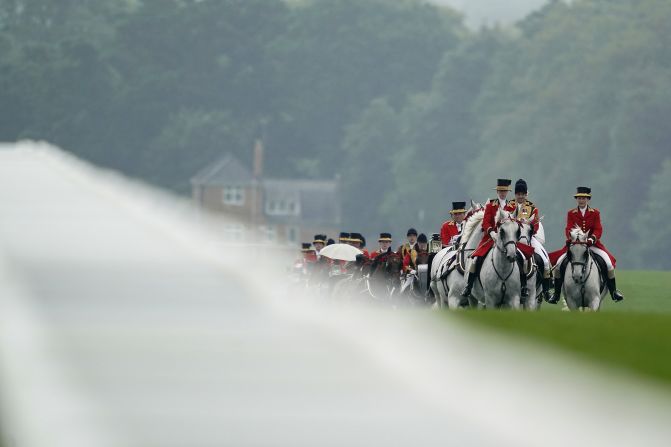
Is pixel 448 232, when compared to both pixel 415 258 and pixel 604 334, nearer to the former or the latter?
pixel 415 258

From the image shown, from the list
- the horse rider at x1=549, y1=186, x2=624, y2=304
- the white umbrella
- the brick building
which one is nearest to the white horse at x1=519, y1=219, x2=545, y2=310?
the horse rider at x1=549, y1=186, x2=624, y2=304

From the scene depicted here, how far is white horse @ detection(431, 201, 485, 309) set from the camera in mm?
22922

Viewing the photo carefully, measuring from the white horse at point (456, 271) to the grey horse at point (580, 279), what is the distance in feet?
4.30

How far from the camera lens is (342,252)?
96.4ft

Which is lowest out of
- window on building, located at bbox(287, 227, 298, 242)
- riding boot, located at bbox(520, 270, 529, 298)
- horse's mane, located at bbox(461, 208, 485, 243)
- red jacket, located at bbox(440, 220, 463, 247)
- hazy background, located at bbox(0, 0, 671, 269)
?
window on building, located at bbox(287, 227, 298, 242)

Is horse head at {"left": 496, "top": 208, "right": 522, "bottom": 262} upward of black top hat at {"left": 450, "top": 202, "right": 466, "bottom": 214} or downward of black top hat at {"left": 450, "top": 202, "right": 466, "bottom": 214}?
downward

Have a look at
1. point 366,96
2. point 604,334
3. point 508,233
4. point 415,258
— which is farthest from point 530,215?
point 366,96

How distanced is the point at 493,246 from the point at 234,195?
137m

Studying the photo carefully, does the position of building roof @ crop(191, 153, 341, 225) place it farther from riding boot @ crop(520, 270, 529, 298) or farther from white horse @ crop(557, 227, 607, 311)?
riding boot @ crop(520, 270, 529, 298)

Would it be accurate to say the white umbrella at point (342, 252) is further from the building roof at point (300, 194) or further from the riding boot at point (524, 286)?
the building roof at point (300, 194)

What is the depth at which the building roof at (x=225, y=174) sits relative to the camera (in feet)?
A: 502

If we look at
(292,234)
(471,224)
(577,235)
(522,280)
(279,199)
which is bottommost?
(292,234)

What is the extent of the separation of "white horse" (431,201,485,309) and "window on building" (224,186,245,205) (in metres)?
132

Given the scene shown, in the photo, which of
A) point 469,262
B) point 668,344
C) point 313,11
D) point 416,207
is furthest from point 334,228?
point 668,344
